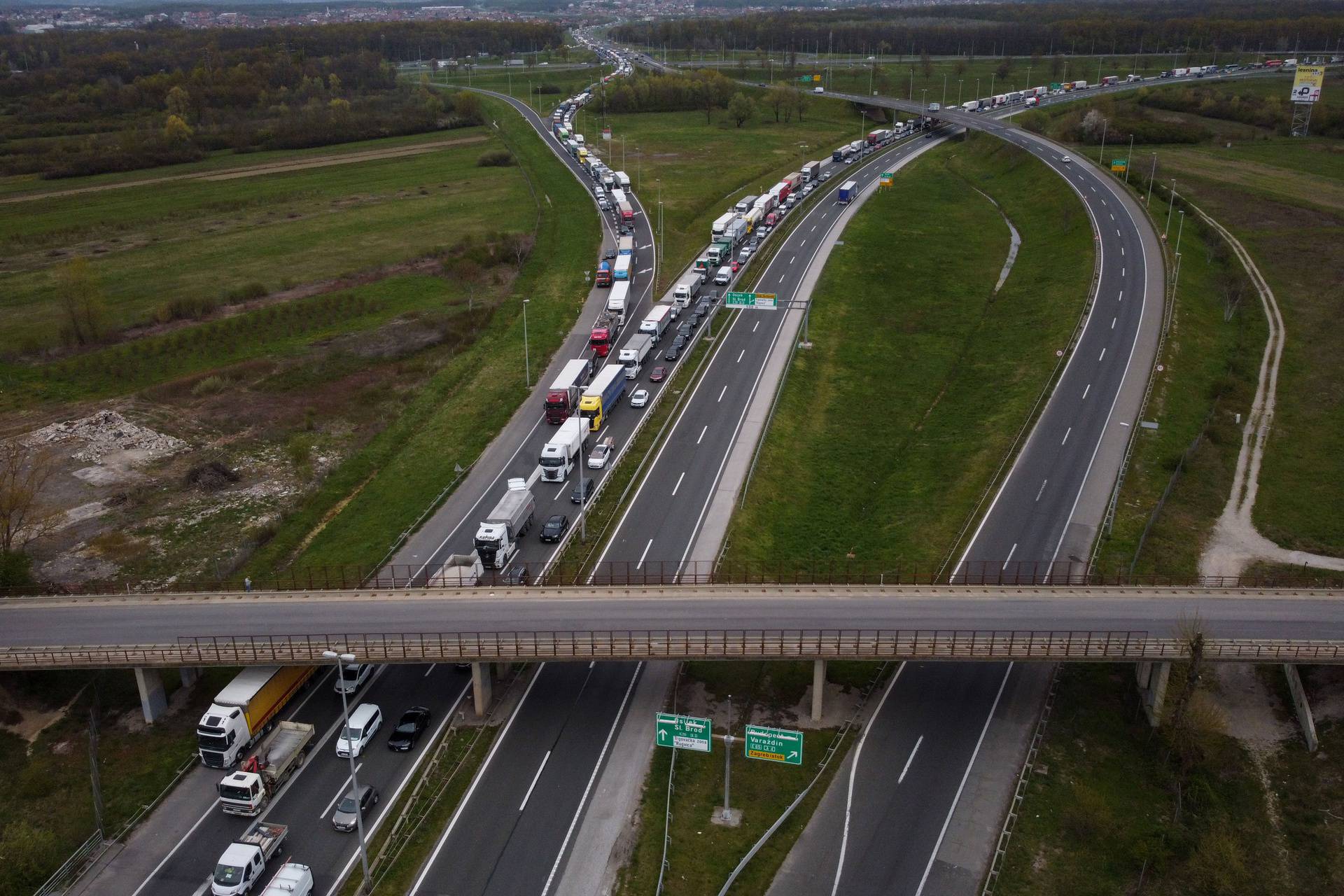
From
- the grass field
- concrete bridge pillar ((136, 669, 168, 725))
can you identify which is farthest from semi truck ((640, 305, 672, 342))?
concrete bridge pillar ((136, 669, 168, 725))

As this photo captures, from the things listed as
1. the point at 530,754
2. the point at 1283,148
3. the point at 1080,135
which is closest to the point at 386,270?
the point at 530,754

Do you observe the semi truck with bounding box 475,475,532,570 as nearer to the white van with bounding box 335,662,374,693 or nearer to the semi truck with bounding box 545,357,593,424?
the white van with bounding box 335,662,374,693

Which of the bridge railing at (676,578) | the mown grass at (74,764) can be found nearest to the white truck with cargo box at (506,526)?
the bridge railing at (676,578)

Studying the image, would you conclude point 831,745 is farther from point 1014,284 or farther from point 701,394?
point 1014,284

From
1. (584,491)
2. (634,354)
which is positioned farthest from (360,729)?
(634,354)

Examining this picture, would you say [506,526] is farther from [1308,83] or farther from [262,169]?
[1308,83]

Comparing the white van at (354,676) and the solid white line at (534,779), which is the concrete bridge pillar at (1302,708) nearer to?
the solid white line at (534,779)
